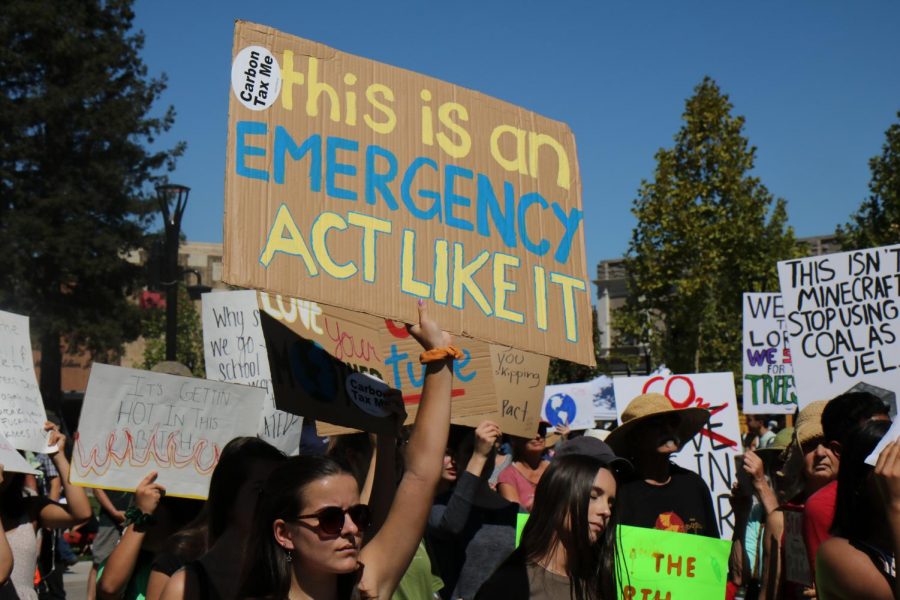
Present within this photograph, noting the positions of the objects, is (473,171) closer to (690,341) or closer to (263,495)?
(263,495)

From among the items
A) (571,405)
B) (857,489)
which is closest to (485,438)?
(857,489)

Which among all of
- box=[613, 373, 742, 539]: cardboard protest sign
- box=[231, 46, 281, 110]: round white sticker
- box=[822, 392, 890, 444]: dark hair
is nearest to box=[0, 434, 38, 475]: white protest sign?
box=[231, 46, 281, 110]: round white sticker

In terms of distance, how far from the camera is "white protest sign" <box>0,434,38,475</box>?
4825mm

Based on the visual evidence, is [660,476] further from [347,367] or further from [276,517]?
[276,517]

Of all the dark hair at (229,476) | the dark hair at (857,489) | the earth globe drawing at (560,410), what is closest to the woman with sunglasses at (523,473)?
the dark hair at (229,476)

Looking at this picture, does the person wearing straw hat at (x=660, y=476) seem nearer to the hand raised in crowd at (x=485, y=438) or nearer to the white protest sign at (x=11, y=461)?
the hand raised in crowd at (x=485, y=438)

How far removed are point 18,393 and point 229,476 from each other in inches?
96.8

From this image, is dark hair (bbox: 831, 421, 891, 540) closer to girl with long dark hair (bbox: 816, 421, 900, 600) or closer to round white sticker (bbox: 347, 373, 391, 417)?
girl with long dark hair (bbox: 816, 421, 900, 600)

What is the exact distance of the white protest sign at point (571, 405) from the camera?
43.4 feet

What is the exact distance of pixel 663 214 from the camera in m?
30.7

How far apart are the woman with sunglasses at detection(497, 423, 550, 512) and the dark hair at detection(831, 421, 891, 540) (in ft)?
9.72

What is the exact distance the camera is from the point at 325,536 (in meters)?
2.75

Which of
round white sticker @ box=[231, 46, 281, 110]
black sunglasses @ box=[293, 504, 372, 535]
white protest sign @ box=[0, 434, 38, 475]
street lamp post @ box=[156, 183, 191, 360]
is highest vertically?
street lamp post @ box=[156, 183, 191, 360]

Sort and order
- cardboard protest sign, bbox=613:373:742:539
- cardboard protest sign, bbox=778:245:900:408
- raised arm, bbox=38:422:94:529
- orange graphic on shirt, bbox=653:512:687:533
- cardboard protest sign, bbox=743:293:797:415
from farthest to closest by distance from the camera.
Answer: cardboard protest sign, bbox=743:293:797:415, cardboard protest sign, bbox=613:373:742:539, cardboard protest sign, bbox=778:245:900:408, raised arm, bbox=38:422:94:529, orange graphic on shirt, bbox=653:512:687:533
